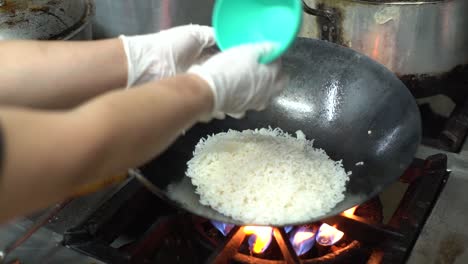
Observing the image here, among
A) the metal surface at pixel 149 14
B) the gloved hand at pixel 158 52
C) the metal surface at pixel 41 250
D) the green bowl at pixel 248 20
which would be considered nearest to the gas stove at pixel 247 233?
the metal surface at pixel 41 250

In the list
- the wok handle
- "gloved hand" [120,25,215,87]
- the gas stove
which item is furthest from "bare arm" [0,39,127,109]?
the wok handle

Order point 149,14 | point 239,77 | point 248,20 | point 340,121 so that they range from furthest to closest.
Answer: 1. point 149,14
2. point 340,121
3. point 248,20
4. point 239,77

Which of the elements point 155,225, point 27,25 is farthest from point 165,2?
point 155,225

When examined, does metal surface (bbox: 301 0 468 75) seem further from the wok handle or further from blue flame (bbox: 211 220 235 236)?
blue flame (bbox: 211 220 235 236)

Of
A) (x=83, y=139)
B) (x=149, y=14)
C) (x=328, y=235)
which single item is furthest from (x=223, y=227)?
(x=149, y=14)

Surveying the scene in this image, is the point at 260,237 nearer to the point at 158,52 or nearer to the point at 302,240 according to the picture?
the point at 302,240

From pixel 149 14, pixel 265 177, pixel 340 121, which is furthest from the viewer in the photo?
pixel 149 14
